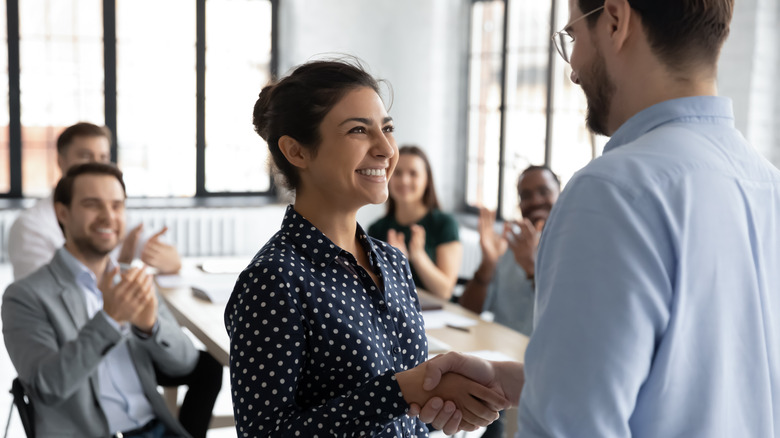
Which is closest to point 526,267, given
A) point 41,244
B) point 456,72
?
point 41,244

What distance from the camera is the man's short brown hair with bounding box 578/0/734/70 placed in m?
1.00

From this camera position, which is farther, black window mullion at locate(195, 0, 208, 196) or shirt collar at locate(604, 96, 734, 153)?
black window mullion at locate(195, 0, 208, 196)

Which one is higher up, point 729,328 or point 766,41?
point 766,41

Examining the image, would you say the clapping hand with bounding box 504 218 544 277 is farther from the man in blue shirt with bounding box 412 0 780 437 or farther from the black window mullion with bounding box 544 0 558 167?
the black window mullion with bounding box 544 0 558 167

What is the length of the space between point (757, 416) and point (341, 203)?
822mm

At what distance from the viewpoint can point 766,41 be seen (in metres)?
4.48

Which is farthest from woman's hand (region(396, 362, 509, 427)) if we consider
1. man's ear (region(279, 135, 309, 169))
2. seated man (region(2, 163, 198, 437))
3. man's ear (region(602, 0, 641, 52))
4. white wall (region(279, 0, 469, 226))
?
white wall (region(279, 0, 469, 226))

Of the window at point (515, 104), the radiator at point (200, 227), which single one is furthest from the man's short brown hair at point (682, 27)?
the radiator at point (200, 227)

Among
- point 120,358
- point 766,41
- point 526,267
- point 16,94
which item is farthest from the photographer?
point 16,94

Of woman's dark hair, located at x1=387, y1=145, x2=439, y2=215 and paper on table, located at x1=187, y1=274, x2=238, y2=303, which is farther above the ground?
woman's dark hair, located at x1=387, y1=145, x2=439, y2=215

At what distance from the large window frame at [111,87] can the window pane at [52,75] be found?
0.04 m

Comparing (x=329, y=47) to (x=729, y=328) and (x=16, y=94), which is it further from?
(x=729, y=328)

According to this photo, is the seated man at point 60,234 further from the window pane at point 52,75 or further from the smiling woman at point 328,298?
the window pane at point 52,75

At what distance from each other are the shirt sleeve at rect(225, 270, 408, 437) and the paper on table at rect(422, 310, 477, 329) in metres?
1.72
